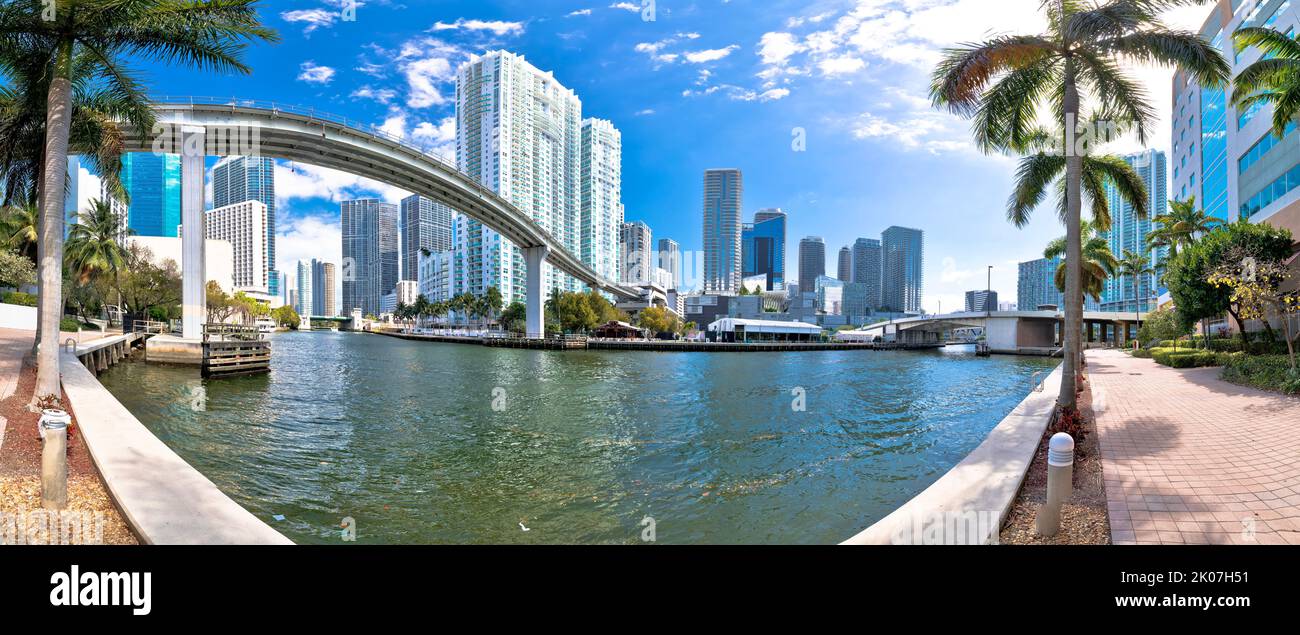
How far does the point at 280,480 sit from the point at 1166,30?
18806 mm

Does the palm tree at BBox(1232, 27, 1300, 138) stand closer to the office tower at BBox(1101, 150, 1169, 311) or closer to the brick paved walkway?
the brick paved walkway

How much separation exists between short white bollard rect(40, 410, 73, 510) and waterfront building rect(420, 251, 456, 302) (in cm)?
13597

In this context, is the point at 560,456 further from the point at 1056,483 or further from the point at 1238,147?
the point at 1238,147

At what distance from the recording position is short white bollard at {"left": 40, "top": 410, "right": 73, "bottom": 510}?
5195mm

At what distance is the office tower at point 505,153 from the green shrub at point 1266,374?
386ft

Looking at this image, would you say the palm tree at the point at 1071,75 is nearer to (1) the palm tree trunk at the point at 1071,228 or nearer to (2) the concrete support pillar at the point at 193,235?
(1) the palm tree trunk at the point at 1071,228

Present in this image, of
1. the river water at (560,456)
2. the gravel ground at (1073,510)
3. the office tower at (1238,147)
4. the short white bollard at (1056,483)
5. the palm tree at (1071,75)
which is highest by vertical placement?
the office tower at (1238,147)

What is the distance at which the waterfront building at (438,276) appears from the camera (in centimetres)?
14388

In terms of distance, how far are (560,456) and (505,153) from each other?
13317 centimetres


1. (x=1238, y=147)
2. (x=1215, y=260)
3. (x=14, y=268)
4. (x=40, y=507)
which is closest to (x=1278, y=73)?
(x=1215, y=260)

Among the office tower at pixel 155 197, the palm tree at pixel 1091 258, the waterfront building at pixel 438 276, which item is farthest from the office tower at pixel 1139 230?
the office tower at pixel 155 197

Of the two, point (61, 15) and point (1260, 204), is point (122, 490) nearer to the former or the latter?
point (61, 15)

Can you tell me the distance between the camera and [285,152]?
39.0m

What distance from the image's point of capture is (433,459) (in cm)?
1030
